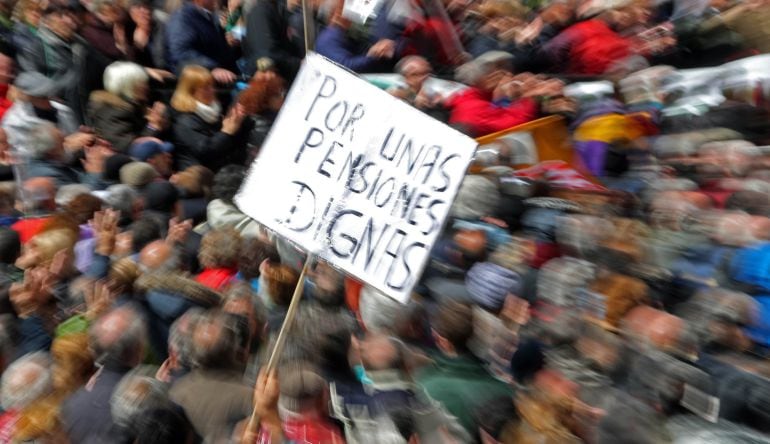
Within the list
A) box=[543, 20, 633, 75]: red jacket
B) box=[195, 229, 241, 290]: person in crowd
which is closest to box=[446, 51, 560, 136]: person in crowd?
box=[543, 20, 633, 75]: red jacket

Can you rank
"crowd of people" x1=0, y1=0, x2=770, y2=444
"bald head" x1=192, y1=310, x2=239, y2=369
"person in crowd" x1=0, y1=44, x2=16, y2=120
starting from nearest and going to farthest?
1. "crowd of people" x1=0, y1=0, x2=770, y2=444
2. "bald head" x1=192, y1=310, x2=239, y2=369
3. "person in crowd" x1=0, y1=44, x2=16, y2=120

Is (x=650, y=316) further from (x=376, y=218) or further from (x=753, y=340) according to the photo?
(x=376, y=218)

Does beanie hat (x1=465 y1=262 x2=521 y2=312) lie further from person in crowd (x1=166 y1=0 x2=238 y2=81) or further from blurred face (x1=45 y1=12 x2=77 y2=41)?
blurred face (x1=45 y1=12 x2=77 y2=41)

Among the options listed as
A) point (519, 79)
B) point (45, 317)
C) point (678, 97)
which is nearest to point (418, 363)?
point (45, 317)

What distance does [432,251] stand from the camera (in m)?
3.41

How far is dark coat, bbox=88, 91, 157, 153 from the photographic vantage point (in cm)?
504

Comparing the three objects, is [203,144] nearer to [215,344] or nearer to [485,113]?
[485,113]

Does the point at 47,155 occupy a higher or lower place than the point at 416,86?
lower

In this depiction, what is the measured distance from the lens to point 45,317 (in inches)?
144

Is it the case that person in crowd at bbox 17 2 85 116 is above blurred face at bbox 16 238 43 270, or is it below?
above

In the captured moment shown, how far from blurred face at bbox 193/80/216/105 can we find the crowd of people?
0.06ft

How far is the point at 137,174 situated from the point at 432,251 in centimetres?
222

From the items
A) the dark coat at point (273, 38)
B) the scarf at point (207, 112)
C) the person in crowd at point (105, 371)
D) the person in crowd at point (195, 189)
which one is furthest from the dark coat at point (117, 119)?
the person in crowd at point (105, 371)

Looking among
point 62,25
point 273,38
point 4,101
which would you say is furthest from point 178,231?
point 4,101
